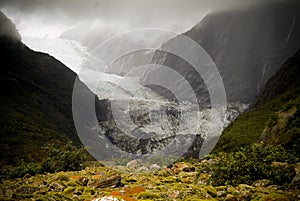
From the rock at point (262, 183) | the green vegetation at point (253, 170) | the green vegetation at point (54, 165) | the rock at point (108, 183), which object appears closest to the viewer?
Answer: the rock at point (262, 183)

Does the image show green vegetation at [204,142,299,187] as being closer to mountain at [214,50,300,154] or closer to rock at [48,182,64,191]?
mountain at [214,50,300,154]

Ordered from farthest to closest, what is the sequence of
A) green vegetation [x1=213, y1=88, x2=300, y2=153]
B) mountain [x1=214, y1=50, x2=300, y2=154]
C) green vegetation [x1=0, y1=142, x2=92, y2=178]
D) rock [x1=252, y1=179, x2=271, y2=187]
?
1. green vegetation [x1=0, y1=142, x2=92, y2=178]
2. mountain [x1=214, y1=50, x2=300, y2=154]
3. green vegetation [x1=213, y1=88, x2=300, y2=153]
4. rock [x1=252, y1=179, x2=271, y2=187]

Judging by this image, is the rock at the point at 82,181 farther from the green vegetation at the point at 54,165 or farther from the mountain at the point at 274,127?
the green vegetation at the point at 54,165

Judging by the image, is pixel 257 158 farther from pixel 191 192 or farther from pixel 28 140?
pixel 28 140

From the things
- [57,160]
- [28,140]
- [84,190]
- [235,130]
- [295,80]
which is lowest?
[84,190]

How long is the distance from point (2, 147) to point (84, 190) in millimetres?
143456

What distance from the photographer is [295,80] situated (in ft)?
616

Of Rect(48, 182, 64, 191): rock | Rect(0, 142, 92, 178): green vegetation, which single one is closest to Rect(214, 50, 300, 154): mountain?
Rect(48, 182, 64, 191): rock

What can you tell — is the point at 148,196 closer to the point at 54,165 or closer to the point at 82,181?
the point at 82,181

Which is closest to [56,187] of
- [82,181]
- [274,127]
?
[82,181]

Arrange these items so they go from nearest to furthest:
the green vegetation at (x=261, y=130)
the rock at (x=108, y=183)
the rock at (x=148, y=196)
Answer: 1. the rock at (x=148, y=196)
2. the rock at (x=108, y=183)
3. the green vegetation at (x=261, y=130)

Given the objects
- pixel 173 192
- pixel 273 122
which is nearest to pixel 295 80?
pixel 273 122

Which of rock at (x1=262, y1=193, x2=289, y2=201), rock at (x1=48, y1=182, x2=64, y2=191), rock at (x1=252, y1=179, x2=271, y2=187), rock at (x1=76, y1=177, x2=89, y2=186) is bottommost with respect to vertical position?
rock at (x1=48, y1=182, x2=64, y2=191)

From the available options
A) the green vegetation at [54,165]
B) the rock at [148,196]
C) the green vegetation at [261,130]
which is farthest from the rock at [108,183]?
the green vegetation at [54,165]
